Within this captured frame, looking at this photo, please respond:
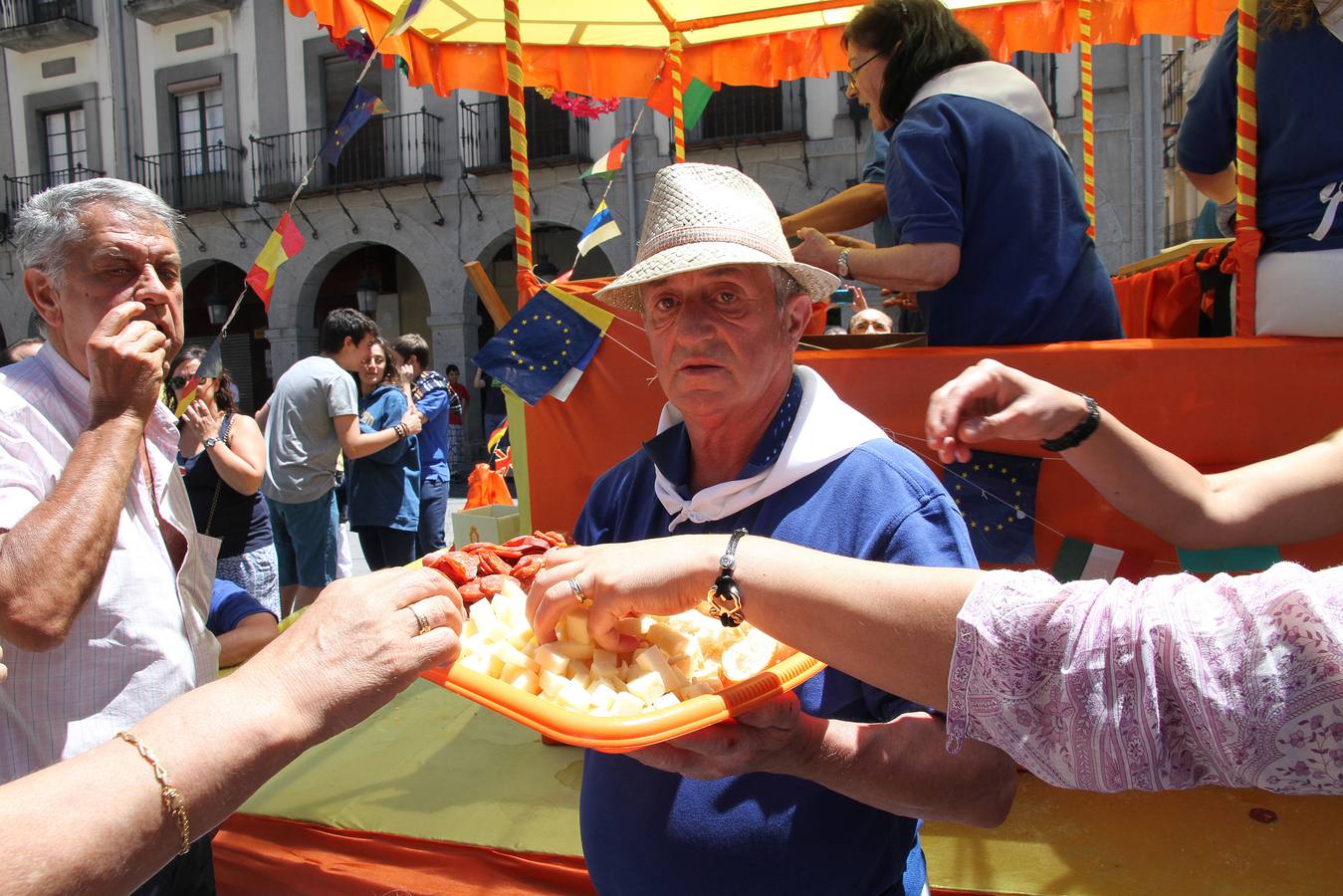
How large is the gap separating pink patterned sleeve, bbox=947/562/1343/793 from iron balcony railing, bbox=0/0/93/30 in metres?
24.3

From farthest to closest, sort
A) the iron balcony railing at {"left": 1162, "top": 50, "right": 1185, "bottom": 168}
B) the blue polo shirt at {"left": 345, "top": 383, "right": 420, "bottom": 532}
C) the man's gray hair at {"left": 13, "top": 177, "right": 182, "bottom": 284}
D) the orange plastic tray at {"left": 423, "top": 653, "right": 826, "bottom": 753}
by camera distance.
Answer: the iron balcony railing at {"left": 1162, "top": 50, "right": 1185, "bottom": 168}
the blue polo shirt at {"left": 345, "top": 383, "right": 420, "bottom": 532}
the man's gray hair at {"left": 13, "top": 177, "right": 182, "bottom": 284}
the orange plastic tray at {"left": 423, "top": 653, "right": 826, "bottom": 753}

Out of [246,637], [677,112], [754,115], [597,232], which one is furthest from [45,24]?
[246,637]

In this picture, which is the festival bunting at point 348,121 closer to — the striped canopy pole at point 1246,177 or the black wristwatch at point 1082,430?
the black wristwatch at point 1082,430

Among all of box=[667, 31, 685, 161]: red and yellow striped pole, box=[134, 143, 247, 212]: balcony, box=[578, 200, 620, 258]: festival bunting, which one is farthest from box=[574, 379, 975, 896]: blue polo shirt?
box=[134, 143, 247, 212]: balcony

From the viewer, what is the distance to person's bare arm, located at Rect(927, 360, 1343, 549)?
1.69 meters

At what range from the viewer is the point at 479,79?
5523 mm

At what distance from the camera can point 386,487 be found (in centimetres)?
535

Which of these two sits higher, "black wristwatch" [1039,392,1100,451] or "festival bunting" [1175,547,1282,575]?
"black wristwatch" [1039,392,1100,451]

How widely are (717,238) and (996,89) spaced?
1546 millimetres

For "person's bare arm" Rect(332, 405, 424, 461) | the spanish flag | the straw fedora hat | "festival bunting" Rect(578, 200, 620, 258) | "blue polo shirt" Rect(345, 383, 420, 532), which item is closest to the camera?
the straw fedora hat

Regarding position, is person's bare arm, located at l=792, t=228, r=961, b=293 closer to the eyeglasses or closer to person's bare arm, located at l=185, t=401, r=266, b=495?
the eyeglasses

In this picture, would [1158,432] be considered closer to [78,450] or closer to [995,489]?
[995,489]

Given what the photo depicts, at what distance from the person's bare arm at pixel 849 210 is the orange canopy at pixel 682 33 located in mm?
2046

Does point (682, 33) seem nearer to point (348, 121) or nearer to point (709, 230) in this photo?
point (348, 121)
